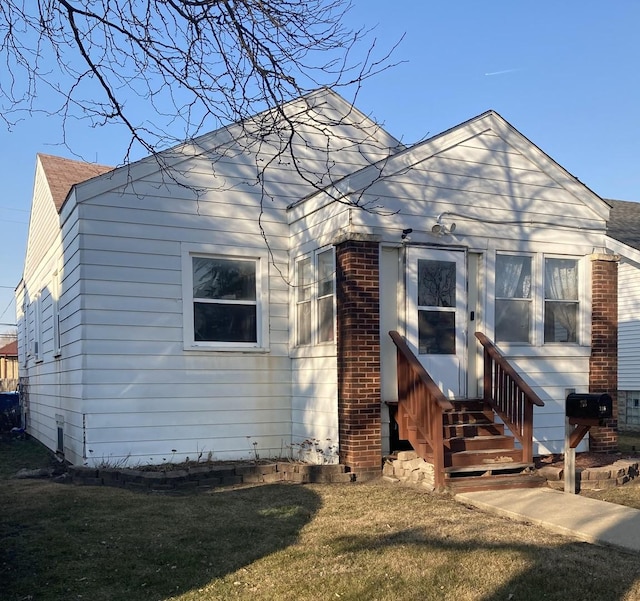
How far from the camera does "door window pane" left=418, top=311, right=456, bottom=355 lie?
8.40 metres

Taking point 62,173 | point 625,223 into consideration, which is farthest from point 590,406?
point 625,223

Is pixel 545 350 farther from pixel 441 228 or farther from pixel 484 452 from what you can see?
pixel 441 228

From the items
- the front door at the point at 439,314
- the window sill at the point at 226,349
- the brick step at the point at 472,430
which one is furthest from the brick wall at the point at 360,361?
the window sill at the point at 226,349

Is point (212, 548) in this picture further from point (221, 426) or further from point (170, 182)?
point (170, 182)

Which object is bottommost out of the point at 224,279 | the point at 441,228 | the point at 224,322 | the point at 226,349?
the point at 226,349

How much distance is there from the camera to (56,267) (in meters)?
11.0

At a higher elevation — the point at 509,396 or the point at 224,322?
the point at 224,322

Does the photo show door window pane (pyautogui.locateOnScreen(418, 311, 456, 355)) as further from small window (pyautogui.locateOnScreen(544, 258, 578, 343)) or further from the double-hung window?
small window (pyautogui.locateOnScreen(544, 258, 578, 343))

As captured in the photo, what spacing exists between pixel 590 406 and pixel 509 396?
4.78 feet

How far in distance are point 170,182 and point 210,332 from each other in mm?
2257

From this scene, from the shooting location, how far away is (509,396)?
8.10m

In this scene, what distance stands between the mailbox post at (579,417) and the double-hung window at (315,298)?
3.12 m

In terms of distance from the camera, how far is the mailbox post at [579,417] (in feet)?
21.8

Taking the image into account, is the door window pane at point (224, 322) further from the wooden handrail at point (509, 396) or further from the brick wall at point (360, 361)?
the wooden handrail at point (509, 396)
